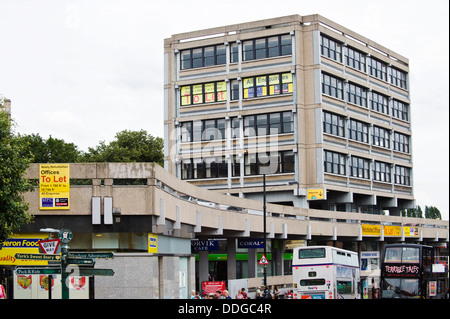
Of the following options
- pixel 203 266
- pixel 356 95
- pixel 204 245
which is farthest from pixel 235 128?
pixel 204 245

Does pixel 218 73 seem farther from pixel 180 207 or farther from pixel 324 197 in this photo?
pixel 180 207

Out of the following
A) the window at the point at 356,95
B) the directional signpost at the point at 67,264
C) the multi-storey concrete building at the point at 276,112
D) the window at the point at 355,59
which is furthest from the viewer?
the window at the point at 355,59

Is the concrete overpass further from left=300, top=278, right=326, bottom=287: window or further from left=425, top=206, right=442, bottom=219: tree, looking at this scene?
left=425, top=206, right=442, bottom=219: tree

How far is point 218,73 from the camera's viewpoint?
66.8 m

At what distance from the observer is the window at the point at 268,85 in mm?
64250

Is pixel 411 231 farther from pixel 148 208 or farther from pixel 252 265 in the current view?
pixel 148 208

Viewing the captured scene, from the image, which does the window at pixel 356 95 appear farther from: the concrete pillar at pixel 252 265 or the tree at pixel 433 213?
the tree at pixel 433 213

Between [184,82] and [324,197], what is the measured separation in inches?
713

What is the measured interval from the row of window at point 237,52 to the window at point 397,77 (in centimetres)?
1851

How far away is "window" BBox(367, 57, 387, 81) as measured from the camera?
73.4 m

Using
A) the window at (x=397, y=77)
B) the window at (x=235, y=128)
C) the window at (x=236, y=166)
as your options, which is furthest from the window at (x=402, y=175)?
the window at (x=235, y=128)

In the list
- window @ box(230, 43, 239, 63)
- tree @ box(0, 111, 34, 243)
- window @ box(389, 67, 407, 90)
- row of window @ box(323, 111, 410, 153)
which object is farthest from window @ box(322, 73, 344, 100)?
tree @ box(0, 111, 34, 243)

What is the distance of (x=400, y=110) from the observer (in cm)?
7931
